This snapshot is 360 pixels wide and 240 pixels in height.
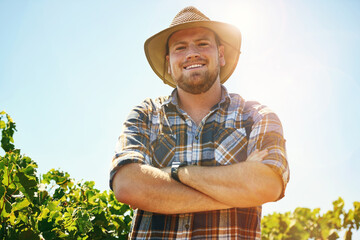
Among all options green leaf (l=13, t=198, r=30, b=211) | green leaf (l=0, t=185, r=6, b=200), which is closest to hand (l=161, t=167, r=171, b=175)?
green leaf (l=13, t=198, r=30, b=211)

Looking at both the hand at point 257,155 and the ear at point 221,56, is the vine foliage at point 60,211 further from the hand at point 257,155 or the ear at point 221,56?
the ear at point 221,56

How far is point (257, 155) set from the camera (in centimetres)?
254

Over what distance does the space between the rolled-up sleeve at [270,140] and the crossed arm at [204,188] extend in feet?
0.20

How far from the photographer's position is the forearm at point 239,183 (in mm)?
2393

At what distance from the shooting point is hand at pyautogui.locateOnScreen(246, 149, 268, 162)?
250 cm

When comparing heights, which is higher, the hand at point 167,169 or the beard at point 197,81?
the beard at point 197,81

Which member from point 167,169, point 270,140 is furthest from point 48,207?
point 270,140

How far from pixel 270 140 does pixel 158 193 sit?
1.04m

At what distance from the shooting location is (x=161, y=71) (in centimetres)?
411

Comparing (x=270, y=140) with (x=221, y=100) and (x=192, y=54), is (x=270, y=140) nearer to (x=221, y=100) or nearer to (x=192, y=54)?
(x=221, y=100)

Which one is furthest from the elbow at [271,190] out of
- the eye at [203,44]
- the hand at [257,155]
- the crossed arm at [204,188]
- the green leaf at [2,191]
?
the green leaf at [2,191]

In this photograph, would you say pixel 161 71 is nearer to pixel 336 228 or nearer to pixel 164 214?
pixel 164 214

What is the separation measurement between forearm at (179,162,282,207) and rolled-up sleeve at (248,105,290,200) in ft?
0.22

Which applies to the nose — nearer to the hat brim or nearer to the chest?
the hat brim
